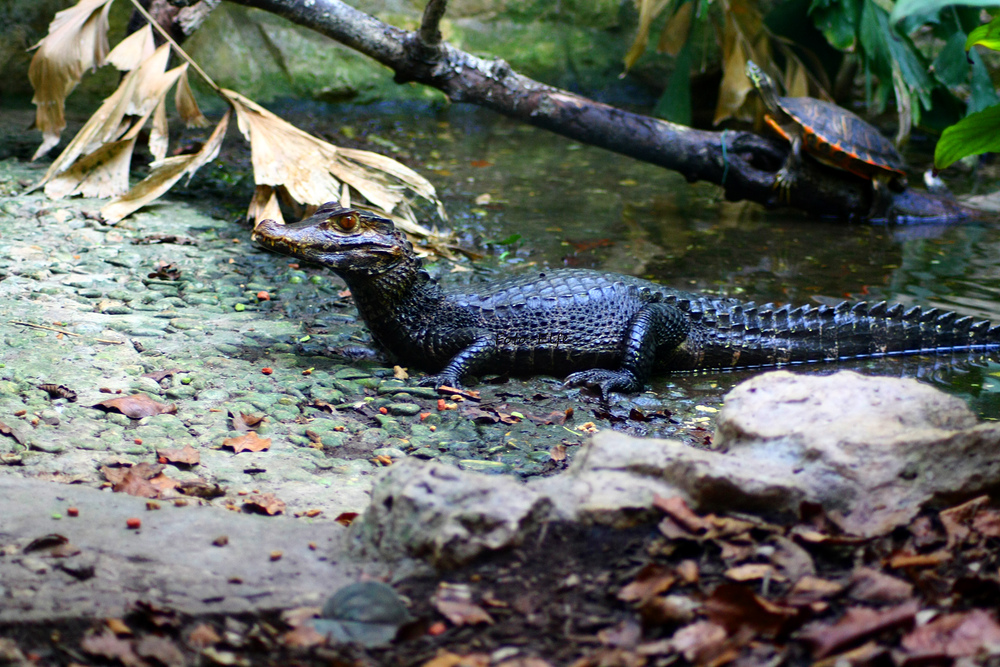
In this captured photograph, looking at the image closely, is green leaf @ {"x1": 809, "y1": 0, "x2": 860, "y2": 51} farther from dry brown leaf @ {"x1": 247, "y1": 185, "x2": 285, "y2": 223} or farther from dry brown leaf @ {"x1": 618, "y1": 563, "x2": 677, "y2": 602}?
dry brown leaf @ {"x1": 618, "y1": 563, "x2": 677, "y2": 602}

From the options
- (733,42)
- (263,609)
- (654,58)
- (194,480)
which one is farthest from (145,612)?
(654,58)

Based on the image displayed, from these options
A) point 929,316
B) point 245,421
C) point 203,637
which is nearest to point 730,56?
point 929,316

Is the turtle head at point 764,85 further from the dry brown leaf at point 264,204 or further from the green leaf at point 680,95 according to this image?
the dry brown leaf at point 264,204

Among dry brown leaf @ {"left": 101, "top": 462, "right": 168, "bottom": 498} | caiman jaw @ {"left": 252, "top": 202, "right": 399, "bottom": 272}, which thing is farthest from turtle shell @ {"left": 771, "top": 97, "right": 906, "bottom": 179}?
dry brown leaf @ {"left": 101, "top": 462, "right": 168, "bottom": 498}

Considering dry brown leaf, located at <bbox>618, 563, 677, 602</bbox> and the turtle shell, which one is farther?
the turtle shell

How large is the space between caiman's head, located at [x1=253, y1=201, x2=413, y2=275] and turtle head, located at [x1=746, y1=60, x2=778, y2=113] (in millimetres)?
5115

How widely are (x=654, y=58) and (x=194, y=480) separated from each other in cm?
1170

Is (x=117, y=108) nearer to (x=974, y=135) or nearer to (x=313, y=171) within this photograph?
(x=313, y=171)

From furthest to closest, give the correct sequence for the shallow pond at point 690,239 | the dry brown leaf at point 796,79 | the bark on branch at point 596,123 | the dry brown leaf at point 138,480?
the dry brown leaf at point 796,79 < the bark on branch at point 596,123 < the shallow pond at point 690,239 < the dry brown leaf at point 138,480

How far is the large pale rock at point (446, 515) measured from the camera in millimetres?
2133

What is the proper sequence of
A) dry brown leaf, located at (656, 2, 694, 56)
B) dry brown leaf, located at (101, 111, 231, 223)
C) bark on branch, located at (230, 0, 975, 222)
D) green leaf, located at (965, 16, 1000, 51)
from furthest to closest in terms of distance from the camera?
dry brown leaf, located at (656, 2, 694, 56) < bark on branch, located at (230, 0, 975, 222) < dry brown leaf, located at (101, 111, 231, 223) < green leaf, located at (965, 16, 1000, 51)

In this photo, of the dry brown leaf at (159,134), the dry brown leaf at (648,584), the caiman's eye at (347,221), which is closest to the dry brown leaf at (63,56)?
the dry brown leaf at (159,134)

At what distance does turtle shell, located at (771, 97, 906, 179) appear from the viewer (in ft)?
25.8

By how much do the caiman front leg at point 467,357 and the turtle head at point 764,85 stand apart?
502 centimetres
